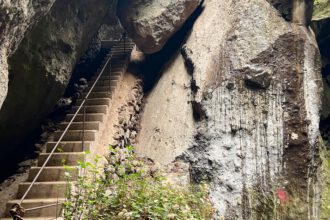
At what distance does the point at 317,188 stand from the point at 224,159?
1775mm

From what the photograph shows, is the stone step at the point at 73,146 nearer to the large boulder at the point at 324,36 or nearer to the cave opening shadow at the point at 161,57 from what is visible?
the cave opening shadow at the point at 161,57

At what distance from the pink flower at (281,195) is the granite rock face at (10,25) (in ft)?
15.8

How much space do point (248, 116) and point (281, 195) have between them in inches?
63.4

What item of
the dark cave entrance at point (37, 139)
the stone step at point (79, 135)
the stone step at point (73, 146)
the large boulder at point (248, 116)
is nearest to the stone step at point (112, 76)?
the dark cave entrance at point (37, 139)

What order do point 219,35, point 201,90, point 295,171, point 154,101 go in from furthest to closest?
point 154,101 → point 219,35 → point 201,90 → point 295,171

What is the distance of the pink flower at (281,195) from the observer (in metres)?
5.92

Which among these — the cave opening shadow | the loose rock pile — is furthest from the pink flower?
the cave opening shadow

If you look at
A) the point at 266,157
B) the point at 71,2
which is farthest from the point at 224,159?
the point at 71,2

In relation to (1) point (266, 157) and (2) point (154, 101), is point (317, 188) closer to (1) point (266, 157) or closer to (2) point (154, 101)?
(1) point (266, 157)

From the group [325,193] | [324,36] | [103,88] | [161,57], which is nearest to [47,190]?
[103,88]

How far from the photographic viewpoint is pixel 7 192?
664cm

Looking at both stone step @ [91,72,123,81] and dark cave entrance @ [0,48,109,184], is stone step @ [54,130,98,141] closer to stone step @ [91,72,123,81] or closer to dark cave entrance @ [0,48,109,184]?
dark cave entrance @ [0,48,109,184]

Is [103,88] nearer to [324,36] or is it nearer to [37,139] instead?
[37,139]

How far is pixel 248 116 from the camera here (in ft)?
21.4
